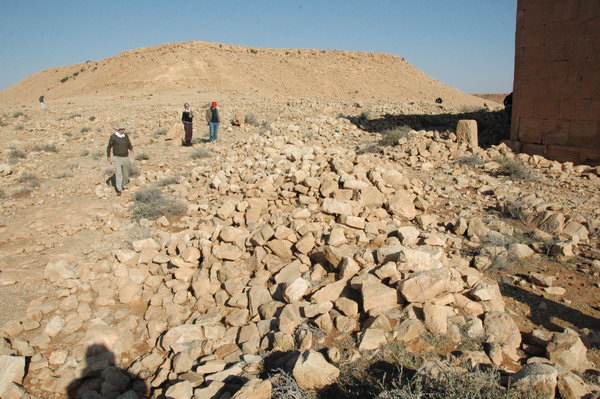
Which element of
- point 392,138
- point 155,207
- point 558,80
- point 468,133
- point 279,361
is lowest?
point 279,361

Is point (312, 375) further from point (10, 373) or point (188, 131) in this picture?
point (188, 131)

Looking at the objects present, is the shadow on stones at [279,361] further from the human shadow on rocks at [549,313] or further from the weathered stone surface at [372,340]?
the human shadow on rocks at [549,313]

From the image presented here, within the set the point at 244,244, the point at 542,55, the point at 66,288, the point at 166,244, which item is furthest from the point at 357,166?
the point at 542,55

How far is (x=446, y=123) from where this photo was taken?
43.1 feet

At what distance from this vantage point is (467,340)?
121 inches

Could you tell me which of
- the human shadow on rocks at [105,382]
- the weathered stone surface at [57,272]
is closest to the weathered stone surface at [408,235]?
the human shadow on rocks at [105,382]

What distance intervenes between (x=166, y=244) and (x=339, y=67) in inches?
1725

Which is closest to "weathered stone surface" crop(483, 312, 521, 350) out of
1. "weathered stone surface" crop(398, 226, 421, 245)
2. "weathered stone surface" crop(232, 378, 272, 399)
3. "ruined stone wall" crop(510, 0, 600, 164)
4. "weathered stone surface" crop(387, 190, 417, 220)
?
"weathered stone surface" crop(398, 226, 421, 245)

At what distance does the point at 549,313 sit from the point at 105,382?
12.7ft

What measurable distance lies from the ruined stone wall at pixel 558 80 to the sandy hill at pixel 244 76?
2682 centimetres

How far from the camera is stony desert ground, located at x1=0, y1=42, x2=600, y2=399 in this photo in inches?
117

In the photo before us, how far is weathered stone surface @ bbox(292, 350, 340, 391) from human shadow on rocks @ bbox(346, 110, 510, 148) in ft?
29.7

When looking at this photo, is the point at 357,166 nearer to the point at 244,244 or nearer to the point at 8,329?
the point at 244,244

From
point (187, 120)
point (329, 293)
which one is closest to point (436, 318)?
point (329, 293)
